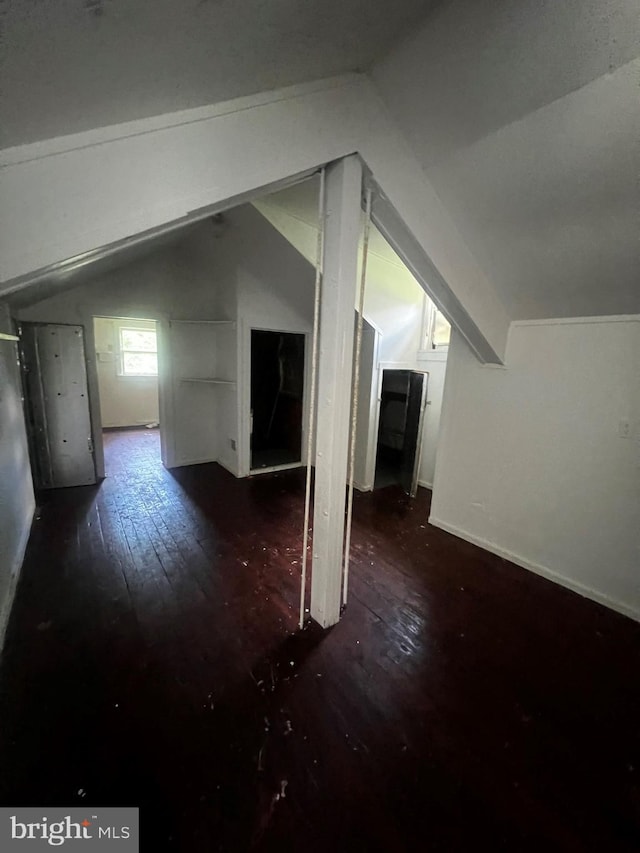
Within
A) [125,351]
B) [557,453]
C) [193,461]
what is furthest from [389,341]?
[125,351]

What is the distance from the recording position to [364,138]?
149 centimetres

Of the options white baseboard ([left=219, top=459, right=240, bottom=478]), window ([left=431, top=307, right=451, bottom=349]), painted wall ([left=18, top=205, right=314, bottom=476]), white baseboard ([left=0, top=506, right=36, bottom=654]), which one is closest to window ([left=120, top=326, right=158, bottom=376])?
painted wall ([left=18, top=205, right=314, bottom=476])

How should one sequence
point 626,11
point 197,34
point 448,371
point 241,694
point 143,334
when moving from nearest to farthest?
point 197,34 < point 626,11 < point 241,694 < point 448,371 < point 143,334

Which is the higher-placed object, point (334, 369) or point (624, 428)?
point (334, 369)

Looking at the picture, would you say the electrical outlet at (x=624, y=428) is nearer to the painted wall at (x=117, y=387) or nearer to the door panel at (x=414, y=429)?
the door panel at (x=414, y=429)

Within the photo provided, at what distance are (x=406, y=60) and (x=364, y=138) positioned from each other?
0.28 metres

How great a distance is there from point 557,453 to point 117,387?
22.4 feet

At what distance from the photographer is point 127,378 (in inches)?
247

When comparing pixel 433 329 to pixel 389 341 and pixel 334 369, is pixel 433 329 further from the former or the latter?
pixel 334 369

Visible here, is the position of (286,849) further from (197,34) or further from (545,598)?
(197,34)

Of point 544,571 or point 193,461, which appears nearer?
point 544,571

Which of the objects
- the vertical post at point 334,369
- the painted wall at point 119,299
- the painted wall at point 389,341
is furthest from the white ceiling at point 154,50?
the painted wall at point 119,299

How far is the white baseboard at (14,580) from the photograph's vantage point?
168cm

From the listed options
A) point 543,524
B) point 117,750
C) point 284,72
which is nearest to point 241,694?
point 117,750
